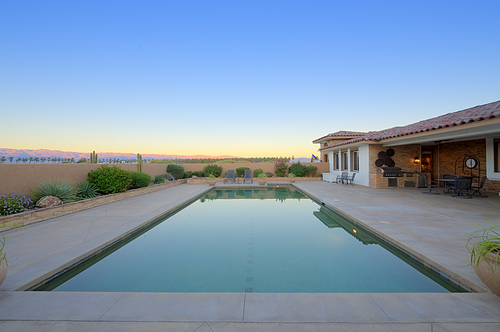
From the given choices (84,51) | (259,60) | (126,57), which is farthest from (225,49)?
(84,51)

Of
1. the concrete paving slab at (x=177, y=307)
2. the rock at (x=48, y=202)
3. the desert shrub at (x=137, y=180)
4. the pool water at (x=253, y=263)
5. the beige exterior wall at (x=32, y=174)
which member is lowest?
the pool water at (x=253, y=263)

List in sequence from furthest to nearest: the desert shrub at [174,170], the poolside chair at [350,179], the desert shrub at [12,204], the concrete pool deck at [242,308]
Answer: the desert shrub at [174,170], the poolside chair at [350,179], the desert shrub at [12,204], the concrete pool deck at [242,308]

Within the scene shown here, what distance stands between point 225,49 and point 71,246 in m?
15.2

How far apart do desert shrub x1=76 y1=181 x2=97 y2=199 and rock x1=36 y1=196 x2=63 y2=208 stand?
3.67ft

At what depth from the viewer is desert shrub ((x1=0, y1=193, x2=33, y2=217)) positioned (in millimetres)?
5305

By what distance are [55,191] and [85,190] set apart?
130cm

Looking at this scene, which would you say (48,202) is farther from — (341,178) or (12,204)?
(341,178)

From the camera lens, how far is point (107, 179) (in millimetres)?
8953

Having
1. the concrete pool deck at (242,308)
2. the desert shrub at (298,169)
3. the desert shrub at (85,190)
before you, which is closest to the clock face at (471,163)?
the desert shrub at (298,169)

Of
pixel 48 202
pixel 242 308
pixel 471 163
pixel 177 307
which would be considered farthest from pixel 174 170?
pixel 471 163

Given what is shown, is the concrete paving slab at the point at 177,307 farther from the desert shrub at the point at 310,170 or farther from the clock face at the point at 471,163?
the desert shrub at the point at 310,170

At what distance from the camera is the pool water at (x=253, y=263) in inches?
119

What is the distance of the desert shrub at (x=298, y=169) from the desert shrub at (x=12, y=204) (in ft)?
51.0

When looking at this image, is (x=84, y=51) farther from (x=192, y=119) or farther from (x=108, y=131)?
(x=192, y=119)
